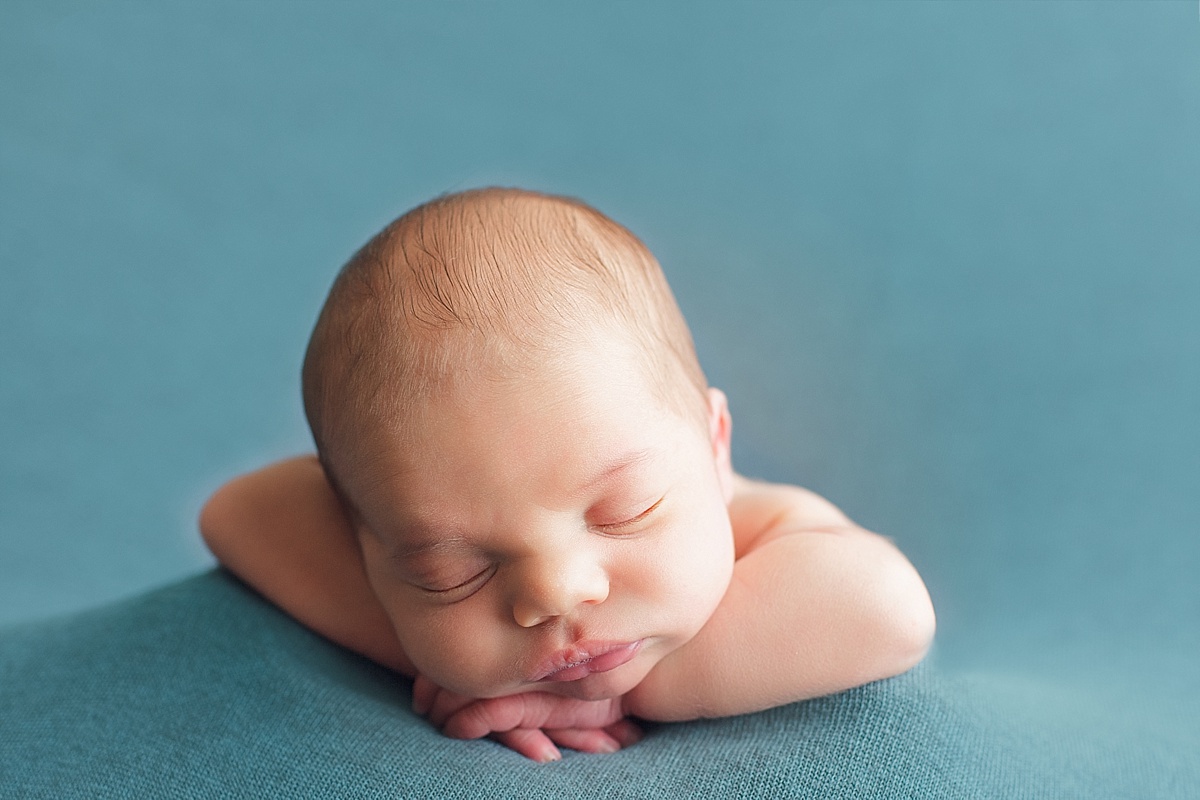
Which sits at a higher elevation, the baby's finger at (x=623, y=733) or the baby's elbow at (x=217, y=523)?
the baby's elbow at (x=217, y=523)

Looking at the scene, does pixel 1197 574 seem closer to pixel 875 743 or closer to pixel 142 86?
pixel 875 743

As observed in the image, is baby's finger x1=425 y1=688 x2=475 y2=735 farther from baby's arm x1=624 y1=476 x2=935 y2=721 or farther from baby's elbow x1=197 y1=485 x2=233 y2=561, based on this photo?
baby's elbow x1=197 y1=485 x2=233 y2=561

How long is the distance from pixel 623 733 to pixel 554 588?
1.01ft

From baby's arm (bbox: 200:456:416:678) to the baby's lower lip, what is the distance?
0.27 metres

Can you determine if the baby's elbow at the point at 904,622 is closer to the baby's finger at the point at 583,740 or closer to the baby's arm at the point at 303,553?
the baby's finger at the point at 583,740

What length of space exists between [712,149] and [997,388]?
58cm

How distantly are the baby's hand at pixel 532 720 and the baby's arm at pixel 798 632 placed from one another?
5 cm

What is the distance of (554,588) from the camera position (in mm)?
954

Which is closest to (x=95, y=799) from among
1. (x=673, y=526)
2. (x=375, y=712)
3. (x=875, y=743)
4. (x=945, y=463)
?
(x=375, y=712)

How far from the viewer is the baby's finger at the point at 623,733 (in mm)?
1191

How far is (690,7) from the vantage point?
1898mm

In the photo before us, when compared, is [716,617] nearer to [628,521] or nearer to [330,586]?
[628,521]

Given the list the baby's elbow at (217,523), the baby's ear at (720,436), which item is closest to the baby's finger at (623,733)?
the baby's ear at (720,436)

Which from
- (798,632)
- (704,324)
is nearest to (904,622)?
(798,632)
